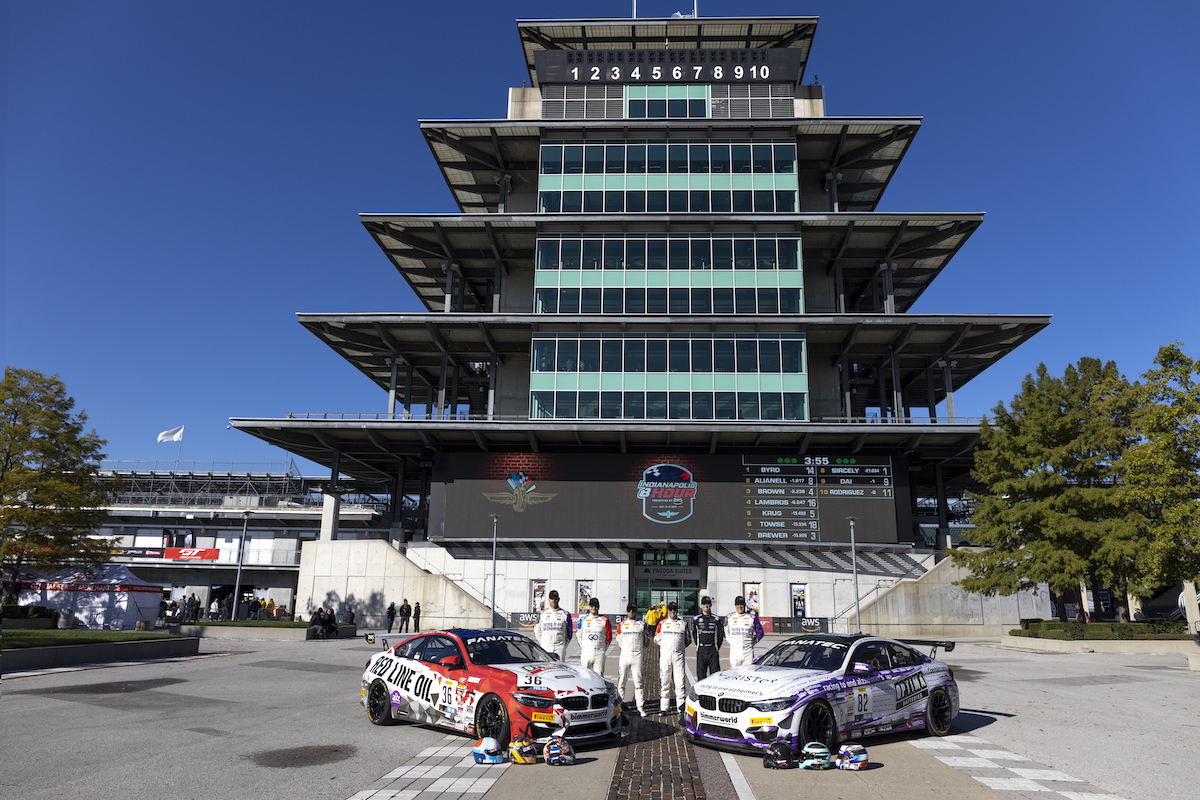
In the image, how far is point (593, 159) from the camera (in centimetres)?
4491

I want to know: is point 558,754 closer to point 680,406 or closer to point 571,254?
point 680,406

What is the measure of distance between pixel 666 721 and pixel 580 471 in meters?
28.3

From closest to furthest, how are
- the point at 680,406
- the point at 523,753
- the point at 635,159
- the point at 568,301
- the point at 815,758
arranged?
the point at 815,758
the point at 523,753
the point at 680,406
the point at 568,301
the point at 635,159

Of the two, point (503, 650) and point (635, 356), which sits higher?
point (635, 356)

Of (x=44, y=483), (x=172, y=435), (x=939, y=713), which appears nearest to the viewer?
(x=939, y=713)

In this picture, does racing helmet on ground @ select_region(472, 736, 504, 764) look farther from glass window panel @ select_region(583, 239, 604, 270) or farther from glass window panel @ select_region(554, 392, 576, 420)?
glass window panel @ select_region(583, 239, 604, 270)

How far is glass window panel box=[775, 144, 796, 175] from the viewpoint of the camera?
144ft

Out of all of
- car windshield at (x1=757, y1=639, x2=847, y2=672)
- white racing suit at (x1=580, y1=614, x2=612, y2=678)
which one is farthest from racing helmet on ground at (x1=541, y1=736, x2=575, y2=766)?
white racing suit at (x1=580, y1=614, x2=612, y2=678)

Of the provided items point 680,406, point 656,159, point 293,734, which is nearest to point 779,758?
point 293,734

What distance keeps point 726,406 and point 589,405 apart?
727cm

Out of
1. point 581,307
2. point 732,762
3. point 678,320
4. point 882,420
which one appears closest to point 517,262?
point 581,307

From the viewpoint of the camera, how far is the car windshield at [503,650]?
10461mm

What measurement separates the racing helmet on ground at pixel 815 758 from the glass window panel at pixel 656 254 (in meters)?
35.5

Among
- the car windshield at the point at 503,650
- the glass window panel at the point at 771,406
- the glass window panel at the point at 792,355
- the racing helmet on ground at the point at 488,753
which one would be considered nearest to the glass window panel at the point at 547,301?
the glass window panel at the point at 771,406
